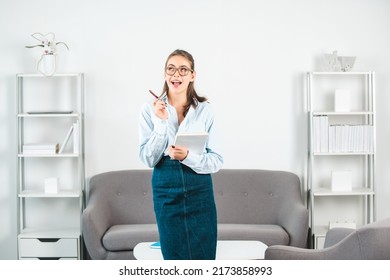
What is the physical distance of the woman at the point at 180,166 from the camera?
7.54 feet

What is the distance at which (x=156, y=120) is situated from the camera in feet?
7.84

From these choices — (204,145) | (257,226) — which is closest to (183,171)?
(204,145)

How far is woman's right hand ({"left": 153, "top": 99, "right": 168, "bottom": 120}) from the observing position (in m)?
2.37

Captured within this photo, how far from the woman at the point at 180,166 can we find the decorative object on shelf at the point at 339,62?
8.56 ft

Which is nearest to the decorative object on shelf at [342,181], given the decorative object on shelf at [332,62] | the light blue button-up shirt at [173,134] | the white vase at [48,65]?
the decorative object on shelf at [332,62]

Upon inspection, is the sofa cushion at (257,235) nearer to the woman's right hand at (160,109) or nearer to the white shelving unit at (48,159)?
the white shelving unit at (48,159)

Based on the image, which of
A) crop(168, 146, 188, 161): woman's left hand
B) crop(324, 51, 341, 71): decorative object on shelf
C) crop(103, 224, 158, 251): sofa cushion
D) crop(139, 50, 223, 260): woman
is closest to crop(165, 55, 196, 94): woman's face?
crop(139, 50, 223, 260): woman

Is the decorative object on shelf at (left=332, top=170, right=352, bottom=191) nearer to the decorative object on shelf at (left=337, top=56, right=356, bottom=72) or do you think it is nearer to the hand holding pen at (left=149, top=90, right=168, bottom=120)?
the decorative object on shelf at (left=337, top=56, right=356, bottom=72)

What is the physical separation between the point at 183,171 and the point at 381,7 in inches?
132

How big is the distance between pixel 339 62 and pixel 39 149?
8.01ft

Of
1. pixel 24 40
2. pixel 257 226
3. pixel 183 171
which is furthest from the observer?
pixel 24 40

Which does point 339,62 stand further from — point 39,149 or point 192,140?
point 192,140

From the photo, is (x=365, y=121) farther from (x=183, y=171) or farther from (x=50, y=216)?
(x=183, y=171)

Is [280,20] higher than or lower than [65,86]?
higher
